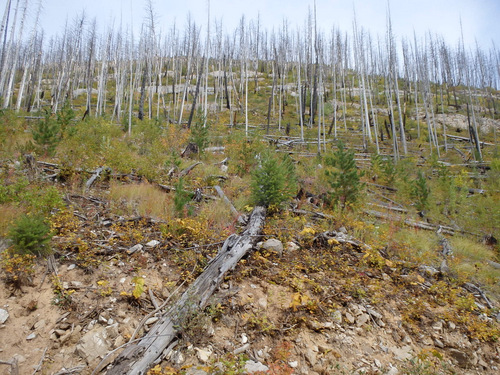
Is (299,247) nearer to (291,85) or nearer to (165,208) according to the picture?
(165,208)

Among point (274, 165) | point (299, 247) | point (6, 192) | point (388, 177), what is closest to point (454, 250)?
point (299, 247)

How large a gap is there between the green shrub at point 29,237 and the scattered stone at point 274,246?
3037mm

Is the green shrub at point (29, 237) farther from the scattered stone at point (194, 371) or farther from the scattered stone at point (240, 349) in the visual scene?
the scattered stone at point (240, 349)

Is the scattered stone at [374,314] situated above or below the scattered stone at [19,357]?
below

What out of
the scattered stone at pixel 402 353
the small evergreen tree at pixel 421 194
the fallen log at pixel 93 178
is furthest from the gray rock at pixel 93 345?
the small evergreen tree at pixel 421 194

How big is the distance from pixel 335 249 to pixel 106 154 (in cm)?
660

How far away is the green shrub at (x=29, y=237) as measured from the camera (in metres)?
3.07

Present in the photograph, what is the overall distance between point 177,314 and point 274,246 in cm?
201

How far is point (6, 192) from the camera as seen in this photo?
411 cm

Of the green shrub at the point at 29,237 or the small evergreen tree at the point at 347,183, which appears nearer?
the green shrub at the point at 29,237

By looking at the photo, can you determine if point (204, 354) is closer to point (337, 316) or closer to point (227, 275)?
point (227, 275)

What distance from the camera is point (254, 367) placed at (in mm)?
2273

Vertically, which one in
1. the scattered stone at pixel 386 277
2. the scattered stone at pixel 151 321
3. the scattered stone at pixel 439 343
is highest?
the scattered stone at pixel 386 277

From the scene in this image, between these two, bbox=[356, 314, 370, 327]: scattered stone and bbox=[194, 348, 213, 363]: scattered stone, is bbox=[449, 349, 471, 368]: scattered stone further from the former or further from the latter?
bbox=[194, 348, 213, 363]: scattered stone
